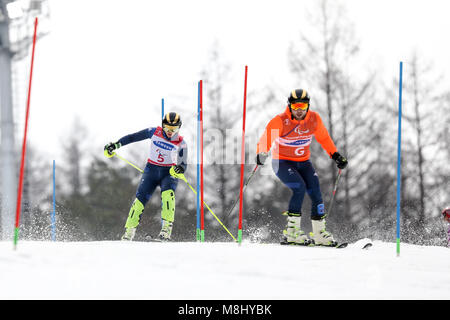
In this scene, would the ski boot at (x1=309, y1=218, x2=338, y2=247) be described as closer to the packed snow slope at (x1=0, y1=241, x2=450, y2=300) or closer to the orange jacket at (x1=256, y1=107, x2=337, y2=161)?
the orange jacket at (x1=256, y1=107, x2=337, y2=161)

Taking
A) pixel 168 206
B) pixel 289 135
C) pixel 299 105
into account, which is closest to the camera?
pixel 299 105

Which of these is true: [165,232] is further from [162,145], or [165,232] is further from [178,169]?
[162,145]

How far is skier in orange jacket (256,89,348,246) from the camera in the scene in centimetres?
554

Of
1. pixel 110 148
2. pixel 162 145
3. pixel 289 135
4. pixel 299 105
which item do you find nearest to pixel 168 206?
pixel 162 145

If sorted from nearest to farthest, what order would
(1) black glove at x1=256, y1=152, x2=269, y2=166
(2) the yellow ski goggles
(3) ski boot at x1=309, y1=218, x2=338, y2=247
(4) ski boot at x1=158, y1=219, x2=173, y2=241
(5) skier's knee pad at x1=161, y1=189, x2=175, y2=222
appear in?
(1) black glove at x1=256, y1=152, x2=269, y2=166
(2) the yellow ski goggles
(3) ski boot at x1=309, y1=218, x2=338, y2=247
(4) ski boot at x1=158, y1=219, x2=173, y2=241
(5) skier's knee pad at x1=161, y1=189, x2=175, y2=222

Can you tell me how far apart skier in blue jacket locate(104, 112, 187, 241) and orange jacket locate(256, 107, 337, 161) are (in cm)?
121

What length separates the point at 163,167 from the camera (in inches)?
250

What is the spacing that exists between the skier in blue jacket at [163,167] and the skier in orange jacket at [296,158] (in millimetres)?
1256

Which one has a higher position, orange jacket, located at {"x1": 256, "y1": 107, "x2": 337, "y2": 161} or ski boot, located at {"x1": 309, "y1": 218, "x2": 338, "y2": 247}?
orange jacket, located at {"x1": 256, "y1": 107, "x2": 337, "y2": 161}

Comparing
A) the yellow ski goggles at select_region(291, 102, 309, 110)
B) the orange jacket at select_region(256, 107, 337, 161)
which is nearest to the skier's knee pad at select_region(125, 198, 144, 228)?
the orange jacket at select_region(256, 107, 337, 161)

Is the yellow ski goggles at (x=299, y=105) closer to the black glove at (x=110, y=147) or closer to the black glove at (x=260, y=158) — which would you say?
the black glove at (x=260, y=158)

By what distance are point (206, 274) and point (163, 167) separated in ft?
10.5

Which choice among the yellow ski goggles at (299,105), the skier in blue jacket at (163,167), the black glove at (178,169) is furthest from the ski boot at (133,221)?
the yellow ski goggles at (299,105)

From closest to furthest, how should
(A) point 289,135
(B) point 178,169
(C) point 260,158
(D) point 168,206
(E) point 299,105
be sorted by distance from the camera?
(C) point 260,158
(E) point 299,105
(A) point 289,135
(B) point 178,169
(D) point 168,206
